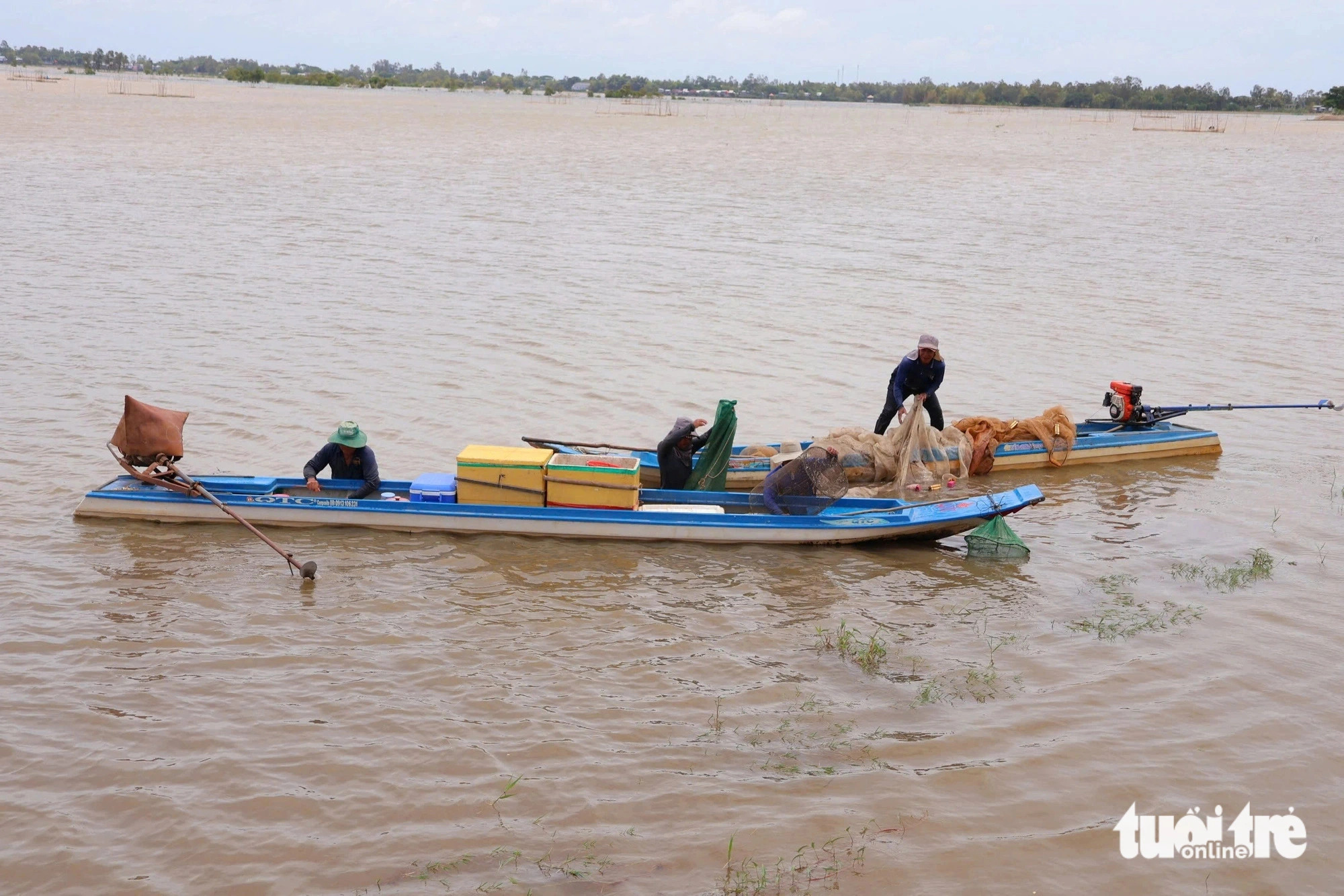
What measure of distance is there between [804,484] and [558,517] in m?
2.14

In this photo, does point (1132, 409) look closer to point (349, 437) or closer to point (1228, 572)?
point (1228, 572)

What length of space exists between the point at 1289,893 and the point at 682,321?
12976 mm

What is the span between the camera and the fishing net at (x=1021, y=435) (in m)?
12.0

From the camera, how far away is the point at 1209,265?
2280cm

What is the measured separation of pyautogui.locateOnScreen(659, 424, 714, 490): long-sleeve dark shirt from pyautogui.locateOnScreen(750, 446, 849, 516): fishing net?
845 mm

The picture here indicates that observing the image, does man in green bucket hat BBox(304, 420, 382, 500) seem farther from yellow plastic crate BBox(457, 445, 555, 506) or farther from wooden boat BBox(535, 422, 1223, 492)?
wooden boat BBox(535, 422, 1223, 492)

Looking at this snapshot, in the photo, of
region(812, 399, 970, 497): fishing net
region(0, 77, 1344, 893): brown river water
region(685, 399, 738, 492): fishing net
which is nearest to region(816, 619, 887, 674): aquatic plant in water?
region(0, 77, 1344, 893): brown river water

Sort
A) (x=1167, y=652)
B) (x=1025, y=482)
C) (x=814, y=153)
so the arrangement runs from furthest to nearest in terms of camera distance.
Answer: (x=814, y=153), (x=1025, y=482), (x=1167, y=652)

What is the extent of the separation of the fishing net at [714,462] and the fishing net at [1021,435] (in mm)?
2931

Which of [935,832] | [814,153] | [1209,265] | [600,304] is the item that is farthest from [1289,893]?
[814,153]

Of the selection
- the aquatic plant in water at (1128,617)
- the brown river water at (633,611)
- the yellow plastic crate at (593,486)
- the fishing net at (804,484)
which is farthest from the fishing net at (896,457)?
the aquatic plant in water at (1128,617)

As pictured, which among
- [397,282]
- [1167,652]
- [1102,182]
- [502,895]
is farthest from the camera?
[1102,182]

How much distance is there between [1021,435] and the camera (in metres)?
12.1

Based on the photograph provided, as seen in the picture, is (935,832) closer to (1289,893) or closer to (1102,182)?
(1289,893)
